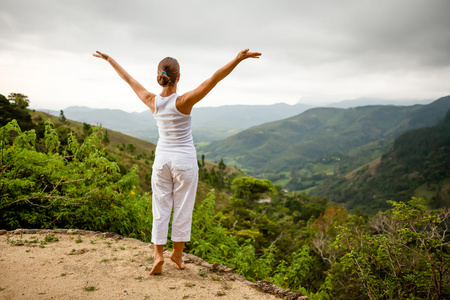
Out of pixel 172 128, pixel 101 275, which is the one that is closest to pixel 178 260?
pixel 101 275

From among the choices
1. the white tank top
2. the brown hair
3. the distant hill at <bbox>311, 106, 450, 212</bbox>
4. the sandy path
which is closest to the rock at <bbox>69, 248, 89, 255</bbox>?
the sandy path

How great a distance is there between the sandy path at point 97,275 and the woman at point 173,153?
0.34 meters

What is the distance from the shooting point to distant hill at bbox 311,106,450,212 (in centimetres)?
10200

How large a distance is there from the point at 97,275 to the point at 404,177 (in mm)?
144012

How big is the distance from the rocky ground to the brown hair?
2322 millimetres

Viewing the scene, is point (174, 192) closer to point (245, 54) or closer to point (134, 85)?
point (134, 85)

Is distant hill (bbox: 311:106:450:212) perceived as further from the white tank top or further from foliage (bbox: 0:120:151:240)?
the white tank top

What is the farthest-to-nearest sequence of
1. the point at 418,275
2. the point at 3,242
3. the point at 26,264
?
the point at 418,275 < the point at 3,242 < the point at 26,264

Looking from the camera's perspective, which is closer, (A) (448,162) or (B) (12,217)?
(B) (12,217)

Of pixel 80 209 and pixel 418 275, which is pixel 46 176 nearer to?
pixel 80 209

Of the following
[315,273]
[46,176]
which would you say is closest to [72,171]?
[46,176]

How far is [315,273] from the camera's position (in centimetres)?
1620

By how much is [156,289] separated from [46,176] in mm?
3614

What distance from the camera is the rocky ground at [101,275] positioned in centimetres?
278
